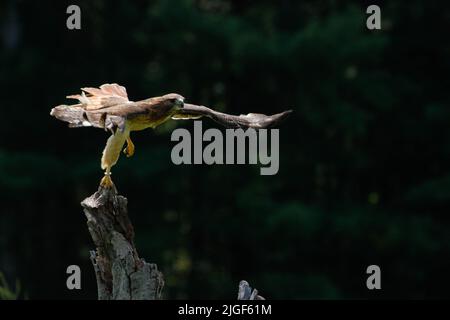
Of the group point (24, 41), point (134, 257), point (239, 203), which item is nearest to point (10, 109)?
point (24, 41)

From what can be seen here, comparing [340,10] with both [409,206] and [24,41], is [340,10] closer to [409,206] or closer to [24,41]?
[409,206]

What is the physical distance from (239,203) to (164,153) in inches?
46.5

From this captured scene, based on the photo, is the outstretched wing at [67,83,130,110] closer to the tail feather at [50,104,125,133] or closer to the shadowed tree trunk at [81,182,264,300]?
the tail feather at [50,104,125,133]

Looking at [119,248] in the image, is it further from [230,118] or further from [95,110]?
[230,118]

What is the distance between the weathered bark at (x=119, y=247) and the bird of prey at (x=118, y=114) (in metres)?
0.09

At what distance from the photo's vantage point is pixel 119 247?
4.43 meters

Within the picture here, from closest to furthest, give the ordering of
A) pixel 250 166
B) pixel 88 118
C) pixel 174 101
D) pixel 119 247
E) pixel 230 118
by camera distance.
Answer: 1. pixel 88 118
2. pixel 119 247
3. pixel 174 101
4. pixel 230 118
5. pixel 250 166

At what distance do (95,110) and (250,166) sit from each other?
28.0 ft

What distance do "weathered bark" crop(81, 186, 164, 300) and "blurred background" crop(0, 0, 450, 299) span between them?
25.9 ft

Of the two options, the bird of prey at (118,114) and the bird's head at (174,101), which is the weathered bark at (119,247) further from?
the bird's head at (174,101)

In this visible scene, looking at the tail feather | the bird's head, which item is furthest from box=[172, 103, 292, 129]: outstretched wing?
the tail feather

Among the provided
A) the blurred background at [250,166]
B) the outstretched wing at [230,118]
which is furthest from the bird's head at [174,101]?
the blurred background at [250,166]

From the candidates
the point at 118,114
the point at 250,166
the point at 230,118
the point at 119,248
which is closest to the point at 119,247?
the point at 119,248

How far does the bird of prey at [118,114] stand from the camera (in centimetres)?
433
